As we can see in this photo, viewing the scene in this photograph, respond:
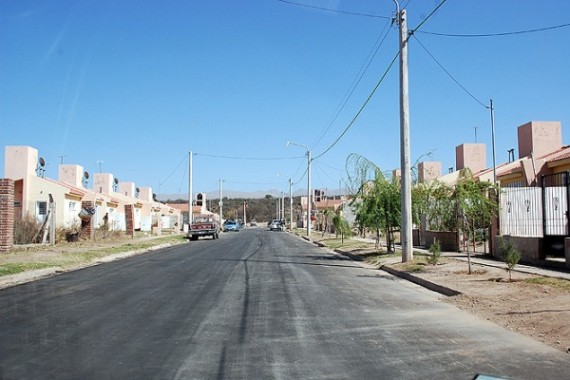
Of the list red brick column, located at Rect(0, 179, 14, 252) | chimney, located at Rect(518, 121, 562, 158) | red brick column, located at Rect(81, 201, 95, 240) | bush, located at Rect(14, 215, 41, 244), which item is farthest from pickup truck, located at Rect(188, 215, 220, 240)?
chimney, located at Rect(518, 121, 562, 158)

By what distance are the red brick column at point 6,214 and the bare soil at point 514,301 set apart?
17742 millimetres

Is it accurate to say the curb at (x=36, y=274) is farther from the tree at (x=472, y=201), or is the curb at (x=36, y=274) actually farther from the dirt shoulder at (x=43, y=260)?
the tree at (x=472, y=201)

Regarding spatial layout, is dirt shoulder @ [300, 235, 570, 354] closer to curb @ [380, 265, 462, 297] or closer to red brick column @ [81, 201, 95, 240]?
curb @ [380, 265, 462, 297]

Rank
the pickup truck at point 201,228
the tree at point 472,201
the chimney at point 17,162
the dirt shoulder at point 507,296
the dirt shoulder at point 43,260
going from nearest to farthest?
the dirt shoulder at point 507,296
the dirt shoulder at point 43,260
the tree at point 472,201
the chimney at point 17,162
the pickup truck at point 201,228

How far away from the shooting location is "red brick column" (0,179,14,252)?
24.7 m

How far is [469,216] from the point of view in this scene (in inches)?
763

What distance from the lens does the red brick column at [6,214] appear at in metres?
24.7

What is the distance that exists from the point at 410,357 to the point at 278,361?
1.73 metres

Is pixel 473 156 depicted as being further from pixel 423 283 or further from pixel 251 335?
pixel 251 335

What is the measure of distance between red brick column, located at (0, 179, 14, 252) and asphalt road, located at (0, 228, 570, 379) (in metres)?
10.9

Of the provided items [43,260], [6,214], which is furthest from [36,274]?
[6,214]

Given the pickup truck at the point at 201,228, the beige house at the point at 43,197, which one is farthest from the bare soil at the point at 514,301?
the pickup truck at the point at 201,228

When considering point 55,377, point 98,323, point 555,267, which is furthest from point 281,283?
point 55,377

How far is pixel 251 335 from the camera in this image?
866 cm
